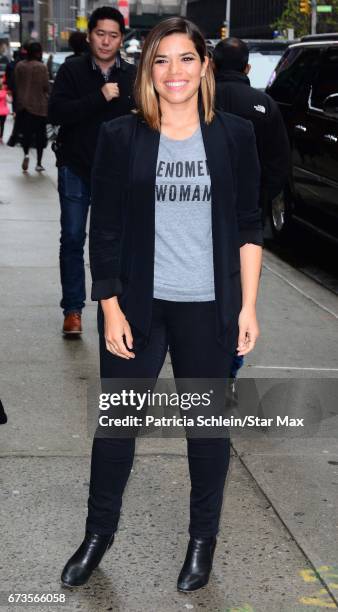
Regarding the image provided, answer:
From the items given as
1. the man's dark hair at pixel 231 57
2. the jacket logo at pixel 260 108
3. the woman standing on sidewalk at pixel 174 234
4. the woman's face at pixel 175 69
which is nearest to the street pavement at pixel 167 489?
the woman standing on sidewalk at pixel 174 234

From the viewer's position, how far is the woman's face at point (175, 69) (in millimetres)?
3541

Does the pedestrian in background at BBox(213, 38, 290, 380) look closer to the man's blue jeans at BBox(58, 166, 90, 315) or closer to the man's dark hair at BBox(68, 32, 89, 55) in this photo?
the man's blue jeans at BBox(58, 166, 90, 315)

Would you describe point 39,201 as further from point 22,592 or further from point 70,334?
point 22,592

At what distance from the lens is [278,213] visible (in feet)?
37.9

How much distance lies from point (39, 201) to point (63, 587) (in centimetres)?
1045

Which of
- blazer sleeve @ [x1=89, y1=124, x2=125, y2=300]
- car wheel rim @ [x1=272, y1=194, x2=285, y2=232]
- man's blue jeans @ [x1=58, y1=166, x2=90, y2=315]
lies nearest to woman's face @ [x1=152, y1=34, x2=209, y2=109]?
blazer sleeve @ [x1=89, y1=124, x2=125, y2=300]

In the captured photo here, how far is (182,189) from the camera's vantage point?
353 centimetres

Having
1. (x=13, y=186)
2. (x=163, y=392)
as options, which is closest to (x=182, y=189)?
(x=163, y=392)

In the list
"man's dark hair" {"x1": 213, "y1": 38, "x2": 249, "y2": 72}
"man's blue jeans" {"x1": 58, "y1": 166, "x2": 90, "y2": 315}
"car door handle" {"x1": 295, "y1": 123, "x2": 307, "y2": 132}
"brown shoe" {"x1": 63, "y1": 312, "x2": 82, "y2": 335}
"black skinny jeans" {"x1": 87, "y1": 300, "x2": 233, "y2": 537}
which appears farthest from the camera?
"car door handle" {"x1": 295, "y1": 123, "x2": 307, "y2": 132}

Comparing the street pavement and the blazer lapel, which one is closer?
the blazer lapel

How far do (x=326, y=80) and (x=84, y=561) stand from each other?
7402 mm

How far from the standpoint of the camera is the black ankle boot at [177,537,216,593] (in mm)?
3779

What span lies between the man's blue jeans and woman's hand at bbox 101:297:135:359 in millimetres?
3372

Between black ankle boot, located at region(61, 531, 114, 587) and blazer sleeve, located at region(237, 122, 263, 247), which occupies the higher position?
blazer sleeve, located at region(237, 122, 263, 247)
